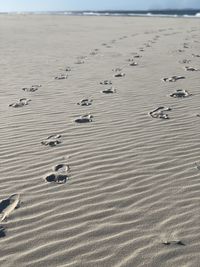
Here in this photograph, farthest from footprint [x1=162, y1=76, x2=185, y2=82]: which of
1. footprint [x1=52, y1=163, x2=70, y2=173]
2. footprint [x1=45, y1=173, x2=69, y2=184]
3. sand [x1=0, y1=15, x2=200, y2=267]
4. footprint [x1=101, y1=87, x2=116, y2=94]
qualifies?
footprint [x1=45, y1=173, x2=69, y2=184]

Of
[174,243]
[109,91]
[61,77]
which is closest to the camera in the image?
[174,243]

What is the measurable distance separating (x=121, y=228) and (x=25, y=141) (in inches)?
120

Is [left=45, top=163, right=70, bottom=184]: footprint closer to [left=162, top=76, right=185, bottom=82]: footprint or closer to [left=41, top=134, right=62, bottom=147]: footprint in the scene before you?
[left=41, top=134, right=62, bottom=147]: footprint

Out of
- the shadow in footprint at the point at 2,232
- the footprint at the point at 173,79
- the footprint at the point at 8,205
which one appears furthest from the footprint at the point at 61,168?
the footprint at the point at 173,79

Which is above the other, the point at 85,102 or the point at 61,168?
the point at 61,168

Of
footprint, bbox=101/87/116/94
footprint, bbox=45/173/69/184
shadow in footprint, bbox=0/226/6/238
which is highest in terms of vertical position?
shadow in footprint, bbox=0/226/6/238

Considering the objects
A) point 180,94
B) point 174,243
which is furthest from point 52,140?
point 180,94

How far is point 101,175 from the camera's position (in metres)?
5.65

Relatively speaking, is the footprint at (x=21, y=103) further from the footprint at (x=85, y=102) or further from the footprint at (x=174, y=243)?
the footprint at (x=174, y=243)

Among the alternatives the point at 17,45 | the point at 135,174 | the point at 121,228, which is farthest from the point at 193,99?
the point at 17,45

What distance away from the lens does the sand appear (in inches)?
163

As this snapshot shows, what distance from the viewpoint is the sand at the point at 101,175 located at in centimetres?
414

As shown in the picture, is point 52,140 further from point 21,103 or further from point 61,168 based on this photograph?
point 21,103

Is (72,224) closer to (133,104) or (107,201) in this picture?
(107,201)
